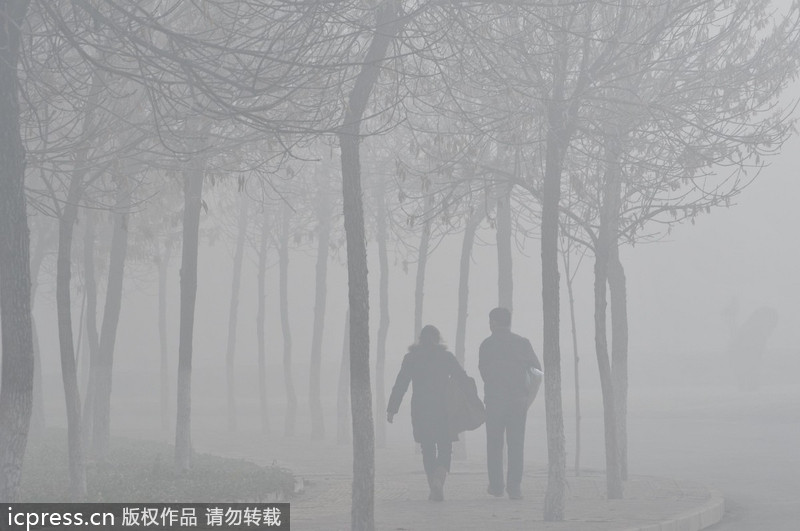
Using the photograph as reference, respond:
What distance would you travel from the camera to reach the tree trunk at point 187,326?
16.4 meters

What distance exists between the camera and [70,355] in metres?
14.0

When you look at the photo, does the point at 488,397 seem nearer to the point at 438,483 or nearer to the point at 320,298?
the point at 438,483

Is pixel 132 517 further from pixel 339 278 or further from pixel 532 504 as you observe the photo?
pixel 339 278

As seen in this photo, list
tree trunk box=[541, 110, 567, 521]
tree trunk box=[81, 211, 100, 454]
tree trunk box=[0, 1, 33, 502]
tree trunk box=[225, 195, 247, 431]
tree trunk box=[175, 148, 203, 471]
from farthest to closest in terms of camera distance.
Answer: tree trunk box=[225, 195, 247, 431] → tree trunk box=[81, 211, 100, 454] → tree trunk box=[175, 148, 203, 471] → tree trunk box=[541, 110, 567, 521] → tree trunk box=[0, 1, 33, 502]

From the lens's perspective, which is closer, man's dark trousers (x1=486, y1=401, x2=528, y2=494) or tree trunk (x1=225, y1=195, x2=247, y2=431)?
man's dark trousers (x1=486, y1=401, x2=528, y2=494)

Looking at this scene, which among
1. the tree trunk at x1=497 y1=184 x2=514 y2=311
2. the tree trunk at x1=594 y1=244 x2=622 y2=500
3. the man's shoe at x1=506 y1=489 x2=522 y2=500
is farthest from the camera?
the tree trunk at x1=497 y1=184 x2=514 y2=311

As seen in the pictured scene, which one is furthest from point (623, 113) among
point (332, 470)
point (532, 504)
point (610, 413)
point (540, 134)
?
point (332, 470)

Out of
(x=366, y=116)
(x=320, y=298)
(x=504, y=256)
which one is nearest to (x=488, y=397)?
(x=366, y=116)

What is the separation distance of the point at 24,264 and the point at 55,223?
20.9m

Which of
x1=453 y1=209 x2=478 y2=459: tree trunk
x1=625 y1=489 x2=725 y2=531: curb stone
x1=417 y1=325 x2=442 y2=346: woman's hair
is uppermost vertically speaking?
x1=453 y1=209 x2=478 y2=459: tree trunk

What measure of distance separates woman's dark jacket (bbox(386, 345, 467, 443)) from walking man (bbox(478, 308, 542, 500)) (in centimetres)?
43

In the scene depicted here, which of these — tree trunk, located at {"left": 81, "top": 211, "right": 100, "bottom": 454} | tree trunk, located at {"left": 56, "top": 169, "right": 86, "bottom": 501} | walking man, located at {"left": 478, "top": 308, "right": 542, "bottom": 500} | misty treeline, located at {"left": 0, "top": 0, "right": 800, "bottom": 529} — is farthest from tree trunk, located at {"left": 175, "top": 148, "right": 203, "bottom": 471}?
walking man, located at {"left": 478, "top": 308, "right": 542, "bottom": 500}

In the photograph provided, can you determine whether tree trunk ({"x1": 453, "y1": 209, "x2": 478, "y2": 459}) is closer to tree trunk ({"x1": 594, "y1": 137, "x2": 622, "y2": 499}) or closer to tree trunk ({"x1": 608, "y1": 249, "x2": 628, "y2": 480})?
tree trunk ({"x1": 608, "y1": 249, "x2": 628, "y2": 480})

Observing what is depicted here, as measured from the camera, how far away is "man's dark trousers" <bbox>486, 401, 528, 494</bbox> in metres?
14.5
